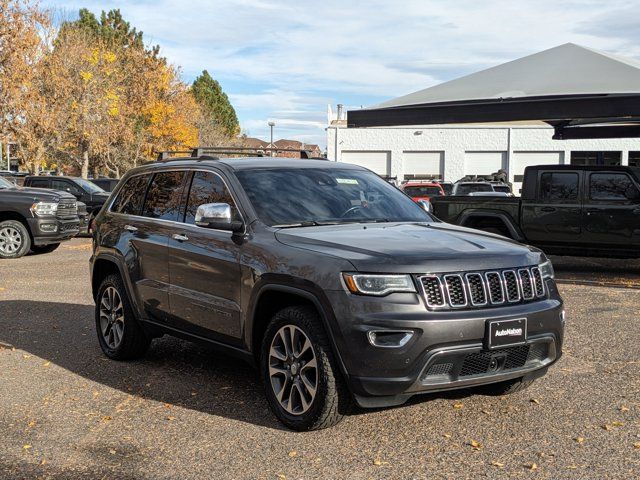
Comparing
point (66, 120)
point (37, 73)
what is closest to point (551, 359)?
point (37, 73)

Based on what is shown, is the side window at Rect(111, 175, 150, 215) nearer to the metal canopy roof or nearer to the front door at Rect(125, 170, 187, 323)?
the front door at Rect(125, 170, 187, 323)

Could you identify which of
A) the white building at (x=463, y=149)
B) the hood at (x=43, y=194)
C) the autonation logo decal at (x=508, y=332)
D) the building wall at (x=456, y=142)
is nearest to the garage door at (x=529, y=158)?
the white building at (x=463, y=149)

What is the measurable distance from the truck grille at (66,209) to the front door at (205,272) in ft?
36.3

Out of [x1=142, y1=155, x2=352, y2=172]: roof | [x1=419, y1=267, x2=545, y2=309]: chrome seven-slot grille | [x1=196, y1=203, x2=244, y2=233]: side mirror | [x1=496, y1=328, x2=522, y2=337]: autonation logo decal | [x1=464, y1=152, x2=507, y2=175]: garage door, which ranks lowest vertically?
[x1=496, y1=328, x2=522, y2=337]: autonation logo decal

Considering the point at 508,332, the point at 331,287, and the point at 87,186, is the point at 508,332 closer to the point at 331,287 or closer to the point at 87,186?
the point at 331,287

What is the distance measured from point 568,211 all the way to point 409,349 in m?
9.04

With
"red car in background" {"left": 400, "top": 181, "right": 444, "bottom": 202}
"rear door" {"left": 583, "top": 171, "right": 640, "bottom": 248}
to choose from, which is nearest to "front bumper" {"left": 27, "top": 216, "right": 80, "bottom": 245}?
"rear door" {"left": 583, "top": 171, "right": 640, "bottom": 248}

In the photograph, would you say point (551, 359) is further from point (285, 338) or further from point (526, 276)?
point (285, 338)

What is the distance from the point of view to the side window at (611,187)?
12227mm

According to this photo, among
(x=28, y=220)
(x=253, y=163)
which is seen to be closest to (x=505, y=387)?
(x=253, y=163)

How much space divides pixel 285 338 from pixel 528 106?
9412mm

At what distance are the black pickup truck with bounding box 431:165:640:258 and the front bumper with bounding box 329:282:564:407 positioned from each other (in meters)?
8.45

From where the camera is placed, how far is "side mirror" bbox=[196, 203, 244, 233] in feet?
17.0

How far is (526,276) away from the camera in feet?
15.8
